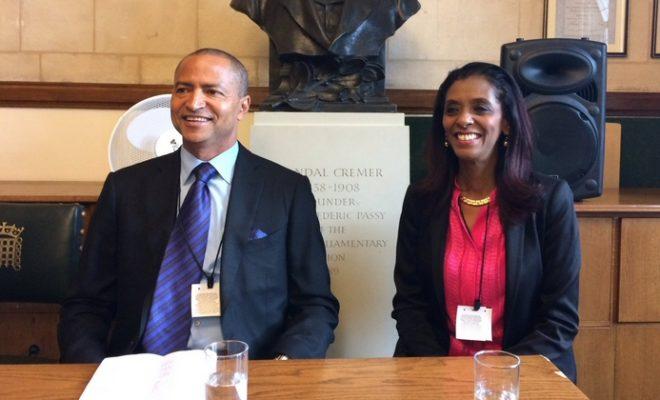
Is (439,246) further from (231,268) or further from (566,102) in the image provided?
(566,102)

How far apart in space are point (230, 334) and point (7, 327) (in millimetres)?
1308

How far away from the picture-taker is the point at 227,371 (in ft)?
3.38

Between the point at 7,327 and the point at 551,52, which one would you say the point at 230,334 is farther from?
the point at 551,52

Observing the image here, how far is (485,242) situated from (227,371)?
101cm

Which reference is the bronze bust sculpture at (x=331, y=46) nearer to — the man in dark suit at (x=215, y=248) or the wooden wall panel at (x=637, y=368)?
the man in dark suit at (x=215, y=248)

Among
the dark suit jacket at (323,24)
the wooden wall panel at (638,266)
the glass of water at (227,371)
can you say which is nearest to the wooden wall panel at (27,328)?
the dark suit jacket at (323,24)

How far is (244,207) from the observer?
1.79m

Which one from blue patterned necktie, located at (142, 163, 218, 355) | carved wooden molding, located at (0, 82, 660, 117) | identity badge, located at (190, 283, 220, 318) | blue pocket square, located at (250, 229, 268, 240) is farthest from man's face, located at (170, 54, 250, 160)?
carved wooden molding, located at (0, 82, 660, 117)

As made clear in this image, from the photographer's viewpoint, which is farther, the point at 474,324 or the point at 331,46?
the point at 331,46

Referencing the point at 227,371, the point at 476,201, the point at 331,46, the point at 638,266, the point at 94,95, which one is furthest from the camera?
the point at 94,95

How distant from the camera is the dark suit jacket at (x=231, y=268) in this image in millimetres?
1700

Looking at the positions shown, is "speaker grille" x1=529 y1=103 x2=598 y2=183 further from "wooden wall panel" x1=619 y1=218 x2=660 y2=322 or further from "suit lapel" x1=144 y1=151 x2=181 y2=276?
"suit lapel" x1=144 y1=151 x2=181 y2=276

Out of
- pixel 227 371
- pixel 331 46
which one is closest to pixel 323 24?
pixel 331 46

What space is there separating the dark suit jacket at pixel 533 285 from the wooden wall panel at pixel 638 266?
27.8 inches
